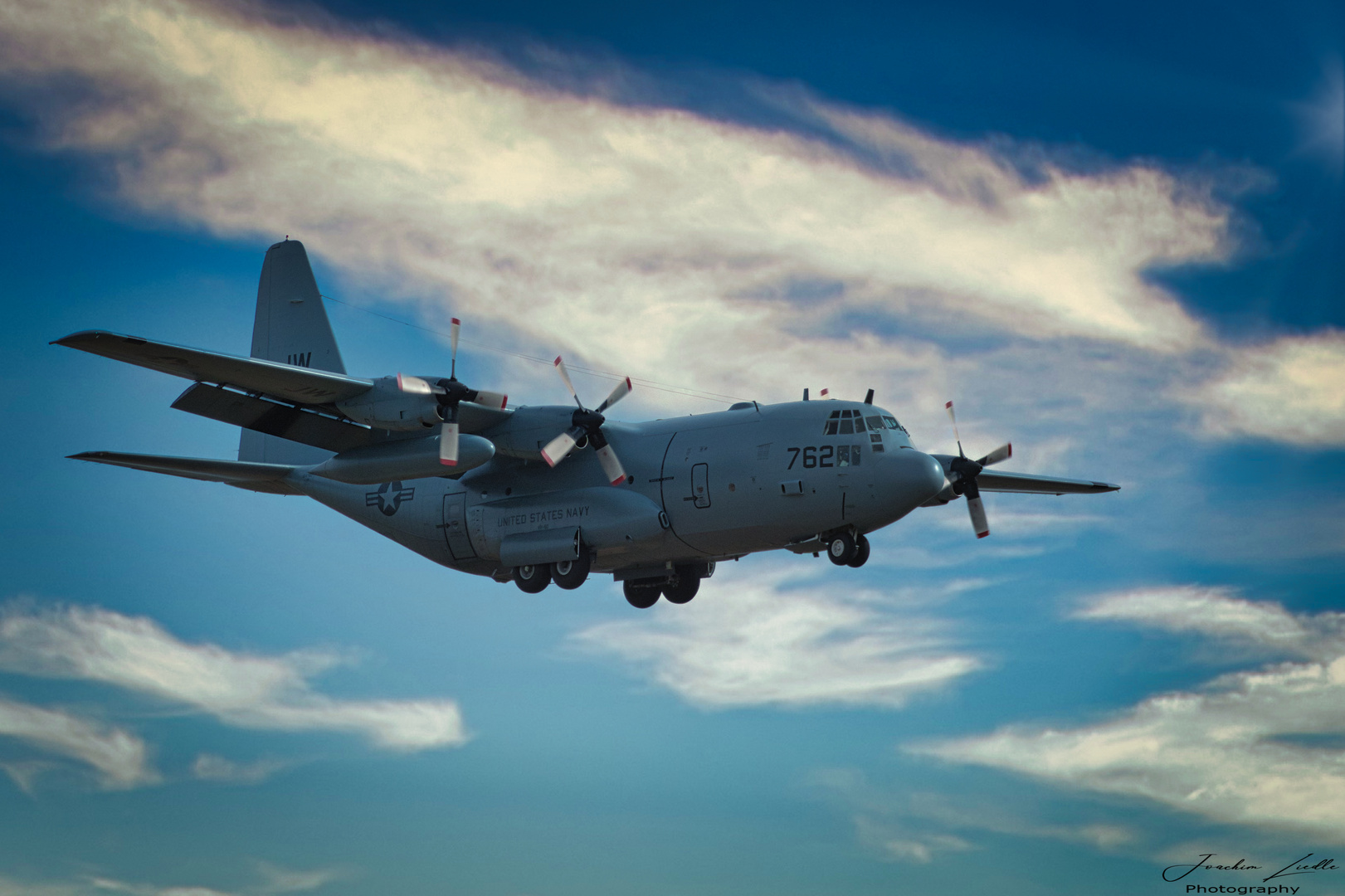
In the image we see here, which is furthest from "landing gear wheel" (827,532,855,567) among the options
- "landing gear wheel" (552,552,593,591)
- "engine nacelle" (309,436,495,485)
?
"engine nacelle" (309,436,495,485)

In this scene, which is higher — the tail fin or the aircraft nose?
the tail fin

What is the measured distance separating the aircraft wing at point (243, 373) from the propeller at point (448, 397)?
3.37 ft

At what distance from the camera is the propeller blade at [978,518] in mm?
30375

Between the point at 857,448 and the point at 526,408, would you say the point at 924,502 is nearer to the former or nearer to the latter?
the point at 857,448

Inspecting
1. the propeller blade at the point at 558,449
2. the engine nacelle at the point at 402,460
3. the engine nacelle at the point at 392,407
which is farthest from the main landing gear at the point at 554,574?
the engine nacelle at the point at 392,407

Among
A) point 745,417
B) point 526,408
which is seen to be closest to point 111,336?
point 526,408

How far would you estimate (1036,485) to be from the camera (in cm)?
3494

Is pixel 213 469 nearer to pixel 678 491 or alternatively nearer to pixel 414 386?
pixel 414 386

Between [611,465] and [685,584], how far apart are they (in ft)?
15.9

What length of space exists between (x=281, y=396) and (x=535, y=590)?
24.5 ft

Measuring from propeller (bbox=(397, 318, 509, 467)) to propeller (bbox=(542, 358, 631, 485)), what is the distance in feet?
6.14

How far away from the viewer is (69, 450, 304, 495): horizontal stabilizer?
2970 cm

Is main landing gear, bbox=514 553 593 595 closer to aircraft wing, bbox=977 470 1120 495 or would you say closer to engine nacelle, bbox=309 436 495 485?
engine nacelle, bbox=309 436 495 485

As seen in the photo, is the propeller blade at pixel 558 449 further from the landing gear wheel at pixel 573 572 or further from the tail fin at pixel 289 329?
the tail fin at pixel 289 329
